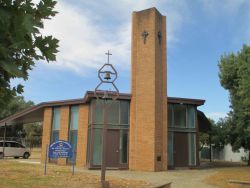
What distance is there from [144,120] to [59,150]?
681 cm

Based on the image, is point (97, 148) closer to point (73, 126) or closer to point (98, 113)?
point (98, 113)

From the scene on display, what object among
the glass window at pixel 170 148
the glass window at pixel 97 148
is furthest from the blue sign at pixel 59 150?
the glass window at pixel 170 148

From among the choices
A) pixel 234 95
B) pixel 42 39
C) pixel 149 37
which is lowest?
pixel 42 39

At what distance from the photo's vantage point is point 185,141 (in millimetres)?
25312

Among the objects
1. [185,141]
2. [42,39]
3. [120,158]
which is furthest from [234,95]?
[42,39]

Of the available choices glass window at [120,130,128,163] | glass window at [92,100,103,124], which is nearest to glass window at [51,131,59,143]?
glass window at [92,100,103,124]

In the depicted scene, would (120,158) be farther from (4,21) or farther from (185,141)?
(4,21)

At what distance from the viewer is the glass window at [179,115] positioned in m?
25.4

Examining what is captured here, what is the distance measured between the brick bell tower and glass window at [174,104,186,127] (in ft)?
6.50

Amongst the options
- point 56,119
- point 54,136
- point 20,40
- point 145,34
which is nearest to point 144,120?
point 145,34

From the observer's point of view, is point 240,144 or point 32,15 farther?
point 240,144

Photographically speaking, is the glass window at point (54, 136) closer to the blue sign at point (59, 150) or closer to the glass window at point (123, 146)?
the glass window at point (123, 146)

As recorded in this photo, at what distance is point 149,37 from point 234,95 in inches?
396

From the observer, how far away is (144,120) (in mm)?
23047
